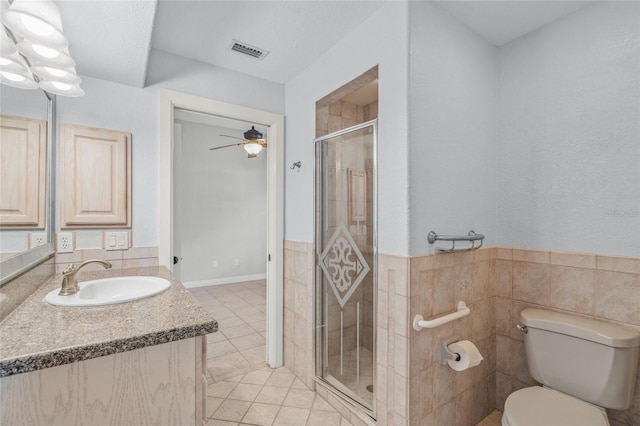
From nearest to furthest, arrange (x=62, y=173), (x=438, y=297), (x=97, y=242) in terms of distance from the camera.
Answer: (x=438, y=297), (x=62, y=173), (x=97, y=242)

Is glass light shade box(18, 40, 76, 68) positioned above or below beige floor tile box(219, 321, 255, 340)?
above

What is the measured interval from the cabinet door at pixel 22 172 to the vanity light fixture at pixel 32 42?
0.18m

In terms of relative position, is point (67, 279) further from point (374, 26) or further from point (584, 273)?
point (584, 273)

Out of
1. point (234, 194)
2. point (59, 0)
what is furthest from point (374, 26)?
point (234, 194)

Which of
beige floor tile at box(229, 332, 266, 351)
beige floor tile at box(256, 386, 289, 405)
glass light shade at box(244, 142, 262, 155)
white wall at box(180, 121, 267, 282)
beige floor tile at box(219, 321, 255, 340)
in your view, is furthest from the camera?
white wall at box(180, 121, 267, 282)

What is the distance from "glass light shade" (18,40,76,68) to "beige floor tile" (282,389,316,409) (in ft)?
7.44

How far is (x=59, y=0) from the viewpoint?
1217mm

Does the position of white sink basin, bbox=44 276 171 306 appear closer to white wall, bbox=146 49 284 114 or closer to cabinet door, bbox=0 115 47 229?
cabinet door, bbox=0 115 47 229

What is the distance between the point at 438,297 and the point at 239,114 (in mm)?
1943

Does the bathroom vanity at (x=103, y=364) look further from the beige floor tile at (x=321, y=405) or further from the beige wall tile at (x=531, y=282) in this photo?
the beige wall tile at (x=531, y=282)

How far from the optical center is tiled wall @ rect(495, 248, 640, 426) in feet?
4.85

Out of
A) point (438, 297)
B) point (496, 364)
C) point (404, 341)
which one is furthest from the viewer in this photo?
point (496, 364)

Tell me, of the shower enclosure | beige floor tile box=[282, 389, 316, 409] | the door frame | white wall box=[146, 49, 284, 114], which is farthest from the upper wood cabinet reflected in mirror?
beige floor tile box=[282, 389, 316, 409]

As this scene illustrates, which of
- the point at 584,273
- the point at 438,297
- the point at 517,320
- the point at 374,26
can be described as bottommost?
the point at 517,320
